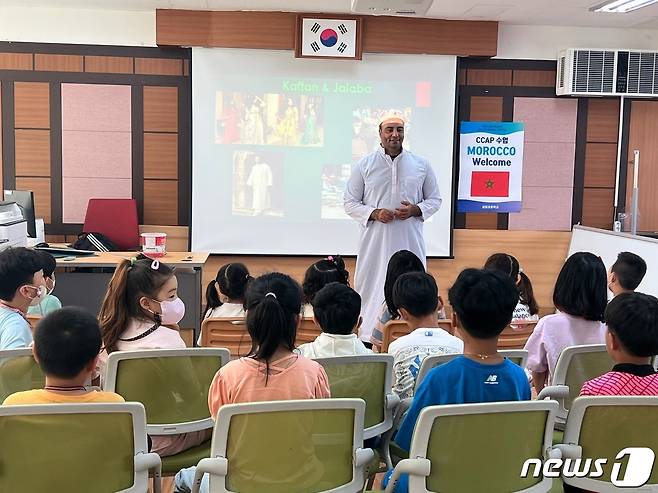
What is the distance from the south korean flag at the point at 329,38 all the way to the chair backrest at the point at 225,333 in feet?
11.5

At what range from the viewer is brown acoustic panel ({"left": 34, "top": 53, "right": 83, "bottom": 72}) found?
19.5 ft

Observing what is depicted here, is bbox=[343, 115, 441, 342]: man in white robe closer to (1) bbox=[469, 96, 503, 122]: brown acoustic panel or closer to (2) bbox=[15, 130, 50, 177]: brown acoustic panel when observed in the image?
(1) bbox=[469, 96, 503, 122]: brown acoustic panel

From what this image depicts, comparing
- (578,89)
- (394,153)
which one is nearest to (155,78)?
(394,153)

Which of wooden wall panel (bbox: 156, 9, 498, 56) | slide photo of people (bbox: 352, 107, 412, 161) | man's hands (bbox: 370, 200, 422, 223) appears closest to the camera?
man's hands (bbox: 370, 200, 422, 223)

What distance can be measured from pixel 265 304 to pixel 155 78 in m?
4.73

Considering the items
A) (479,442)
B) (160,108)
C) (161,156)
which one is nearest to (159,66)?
(160,108)

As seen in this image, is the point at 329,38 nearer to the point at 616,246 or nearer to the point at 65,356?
the point at 616,246

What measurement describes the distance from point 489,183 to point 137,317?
4.63 meters

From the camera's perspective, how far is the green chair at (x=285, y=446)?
1485mm

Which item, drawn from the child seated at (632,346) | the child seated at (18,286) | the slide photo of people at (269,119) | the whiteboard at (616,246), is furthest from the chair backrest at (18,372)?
the whiteboard at (616,246)

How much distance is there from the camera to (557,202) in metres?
6.46

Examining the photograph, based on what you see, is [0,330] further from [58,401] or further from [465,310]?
[465,310]

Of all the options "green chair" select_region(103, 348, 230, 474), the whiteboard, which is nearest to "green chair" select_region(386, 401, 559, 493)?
"green chair" select_region(103, 348, 230, 474)

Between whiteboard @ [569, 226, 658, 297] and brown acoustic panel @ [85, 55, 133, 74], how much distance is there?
439 cm
